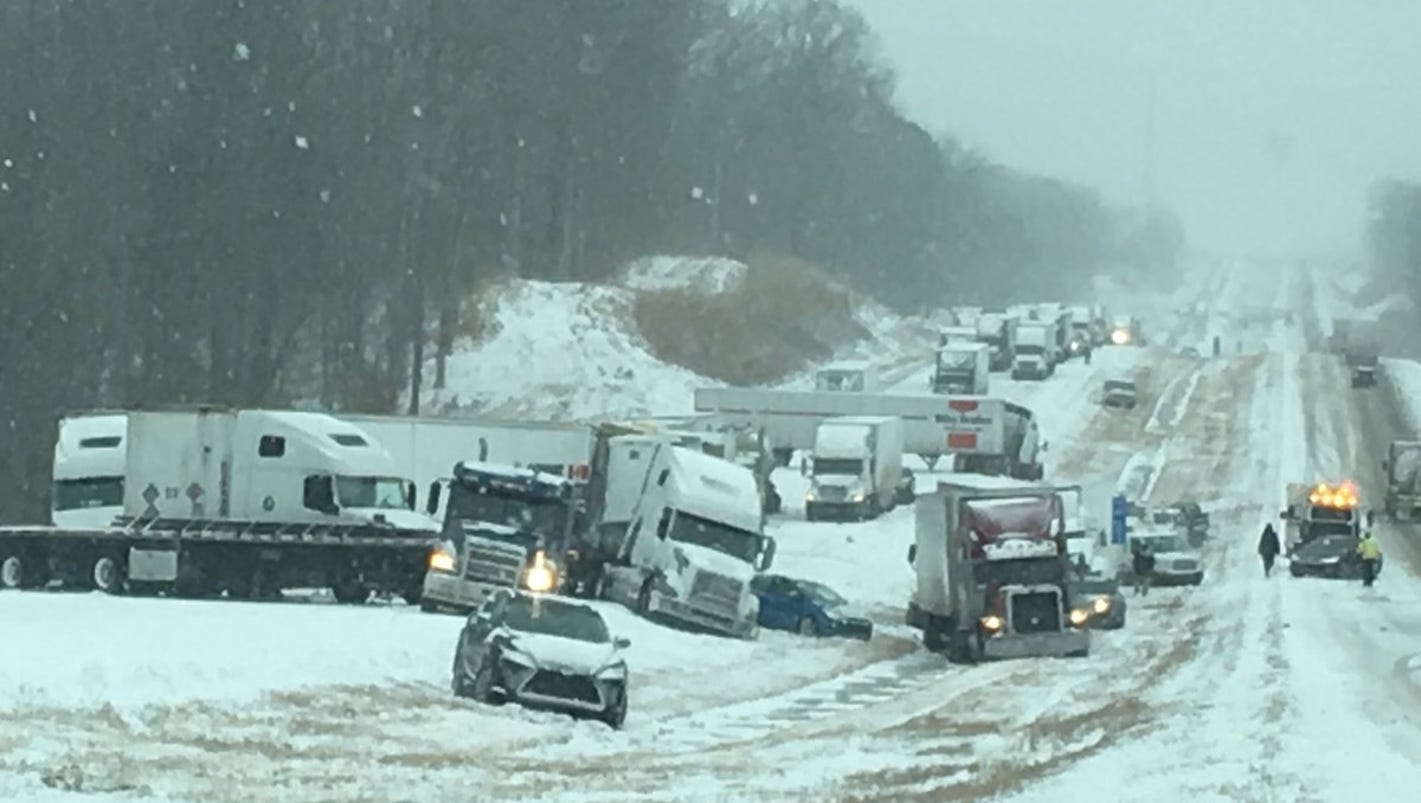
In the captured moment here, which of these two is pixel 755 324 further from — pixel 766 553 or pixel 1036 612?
pixel 1036 612

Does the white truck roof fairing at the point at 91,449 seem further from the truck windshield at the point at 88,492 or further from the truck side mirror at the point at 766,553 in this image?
the truck side mirror at the point at 766,553

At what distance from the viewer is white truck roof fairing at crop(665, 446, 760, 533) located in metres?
42.4

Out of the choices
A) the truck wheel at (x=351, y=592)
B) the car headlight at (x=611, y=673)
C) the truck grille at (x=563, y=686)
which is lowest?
the truck wheel at (x=351, y=592)

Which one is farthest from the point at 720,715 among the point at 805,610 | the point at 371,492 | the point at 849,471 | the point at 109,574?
the point at 849,471

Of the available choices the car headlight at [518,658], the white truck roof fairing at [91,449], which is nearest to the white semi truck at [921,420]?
the white truck roof fairing at [91,449]

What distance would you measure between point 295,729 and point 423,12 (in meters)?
66.0

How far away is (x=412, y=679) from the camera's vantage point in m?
29.8

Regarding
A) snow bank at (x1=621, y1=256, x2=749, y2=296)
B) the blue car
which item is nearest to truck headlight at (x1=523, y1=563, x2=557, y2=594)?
the blue car

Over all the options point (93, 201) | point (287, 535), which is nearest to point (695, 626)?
point (287, 535)

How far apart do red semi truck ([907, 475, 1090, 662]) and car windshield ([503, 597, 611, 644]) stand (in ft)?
47.7

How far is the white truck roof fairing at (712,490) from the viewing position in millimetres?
42406

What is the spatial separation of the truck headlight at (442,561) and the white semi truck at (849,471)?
35689 millimetres

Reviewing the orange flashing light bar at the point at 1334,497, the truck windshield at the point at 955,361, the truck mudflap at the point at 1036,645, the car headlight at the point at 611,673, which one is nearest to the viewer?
the car headlight at the point at 611,673

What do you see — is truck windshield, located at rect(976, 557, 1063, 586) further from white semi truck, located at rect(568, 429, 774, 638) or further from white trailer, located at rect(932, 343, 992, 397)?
white trailer, located at rect(932, 343, 992, 397)
